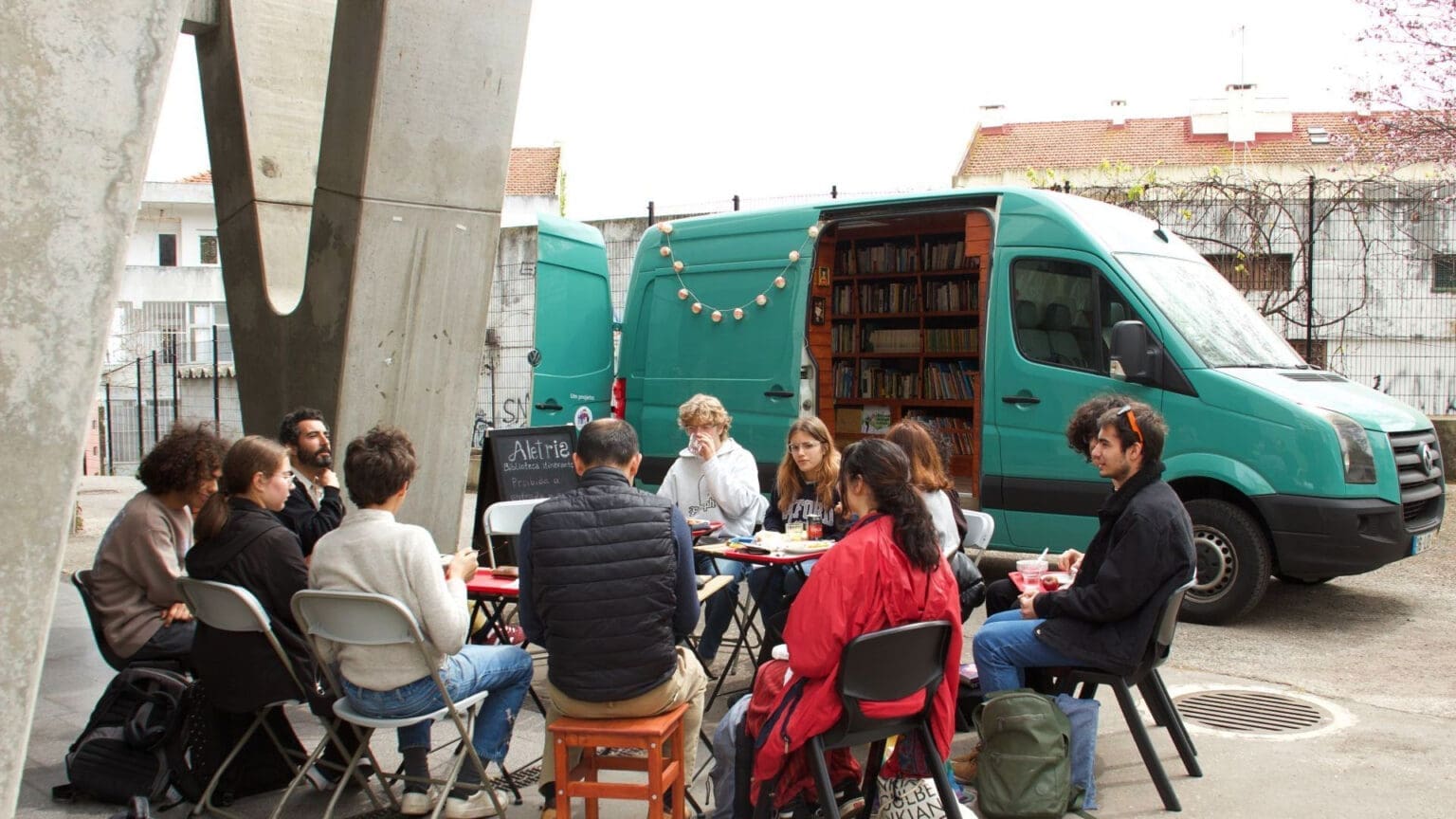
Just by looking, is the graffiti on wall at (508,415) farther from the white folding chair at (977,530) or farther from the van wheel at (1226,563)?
the white folding chair at (977,530)

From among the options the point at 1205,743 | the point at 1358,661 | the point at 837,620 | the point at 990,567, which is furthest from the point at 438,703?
the point at 990,567

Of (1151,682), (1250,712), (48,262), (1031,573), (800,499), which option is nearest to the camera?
→ (48,262)

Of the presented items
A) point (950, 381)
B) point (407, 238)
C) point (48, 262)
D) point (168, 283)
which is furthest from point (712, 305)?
point (168, 283)

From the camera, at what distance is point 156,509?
4.98 metres

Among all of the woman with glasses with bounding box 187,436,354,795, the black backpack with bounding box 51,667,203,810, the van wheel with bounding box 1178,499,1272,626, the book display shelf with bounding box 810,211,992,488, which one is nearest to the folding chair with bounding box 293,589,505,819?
the woman with glasses with bounding box 187,436,354,795

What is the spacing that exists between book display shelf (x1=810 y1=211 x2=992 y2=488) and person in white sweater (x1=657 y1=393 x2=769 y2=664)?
3.83m

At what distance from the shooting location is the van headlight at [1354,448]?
6.88 m

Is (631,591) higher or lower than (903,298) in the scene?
lower

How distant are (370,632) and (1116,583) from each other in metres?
2.52

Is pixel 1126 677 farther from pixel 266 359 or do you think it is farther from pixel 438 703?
pixel 266 359

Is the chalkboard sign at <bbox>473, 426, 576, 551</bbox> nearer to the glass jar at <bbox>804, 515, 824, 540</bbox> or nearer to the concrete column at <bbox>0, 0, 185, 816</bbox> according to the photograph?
the glass jar at <bbox>804, 515, 824, 540</bbox>

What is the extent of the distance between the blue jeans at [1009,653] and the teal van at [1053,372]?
312 cm

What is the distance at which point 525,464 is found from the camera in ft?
25.6

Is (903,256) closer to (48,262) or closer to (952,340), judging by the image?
(952,340)
